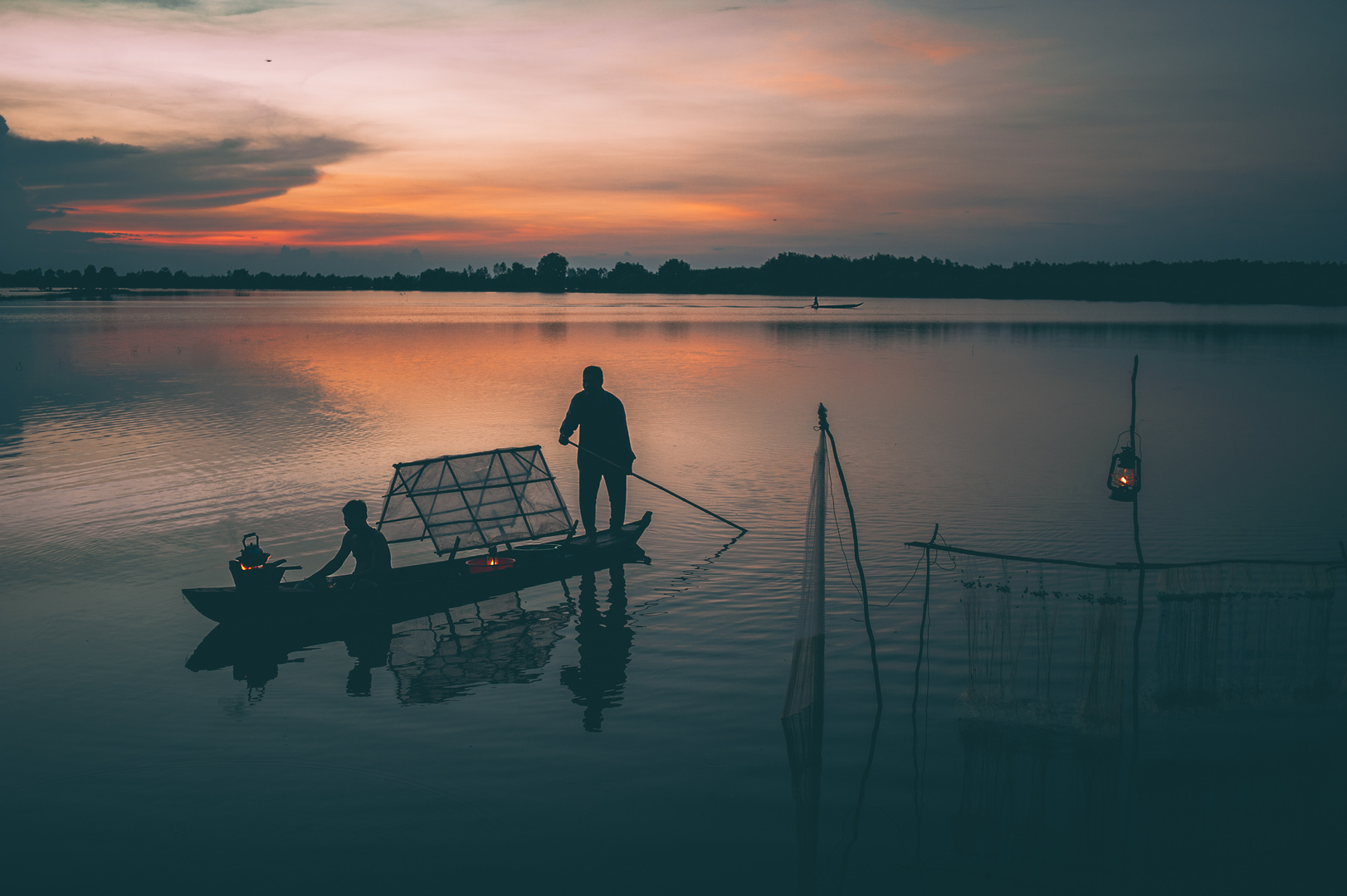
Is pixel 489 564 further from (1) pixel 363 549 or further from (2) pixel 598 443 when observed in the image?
(2) pixel 598 443

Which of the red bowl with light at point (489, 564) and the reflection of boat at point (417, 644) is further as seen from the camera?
the red bowl with light at point (489, 564)

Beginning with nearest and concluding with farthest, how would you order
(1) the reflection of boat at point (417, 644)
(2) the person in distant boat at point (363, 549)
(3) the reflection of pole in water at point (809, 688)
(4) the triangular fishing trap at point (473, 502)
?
(3) the reflection of pole in water at point (809, 688) < (1) the reflection of boat at point (417, 644) < (2) the person in distant boat at point (363, 549) < (4) the triangular fishing trap at point (473, 502)

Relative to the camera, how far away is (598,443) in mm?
12227

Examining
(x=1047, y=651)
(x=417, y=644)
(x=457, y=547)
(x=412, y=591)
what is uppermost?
(x=457, y=547)

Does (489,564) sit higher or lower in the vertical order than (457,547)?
lower

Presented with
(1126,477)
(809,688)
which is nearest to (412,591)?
(809,688)

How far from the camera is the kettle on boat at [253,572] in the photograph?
8641mm

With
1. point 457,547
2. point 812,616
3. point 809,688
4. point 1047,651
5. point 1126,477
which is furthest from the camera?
point 457,547

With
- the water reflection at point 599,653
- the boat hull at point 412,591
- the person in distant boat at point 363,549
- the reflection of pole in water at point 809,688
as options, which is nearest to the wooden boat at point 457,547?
the boat hull at point 412,591

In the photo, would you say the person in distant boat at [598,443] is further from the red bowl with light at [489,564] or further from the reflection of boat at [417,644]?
the reflection of boat at [417,644]

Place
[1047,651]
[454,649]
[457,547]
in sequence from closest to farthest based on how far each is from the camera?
[1047,651] → [454,649] → [457,547]

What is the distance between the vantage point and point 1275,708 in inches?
277

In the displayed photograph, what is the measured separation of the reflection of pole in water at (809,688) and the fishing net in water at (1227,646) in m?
2.44

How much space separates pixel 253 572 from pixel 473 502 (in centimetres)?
302
